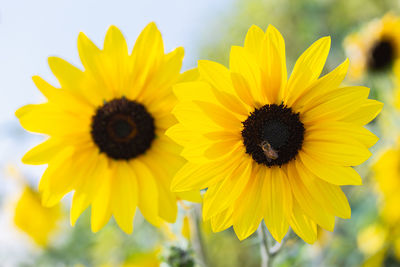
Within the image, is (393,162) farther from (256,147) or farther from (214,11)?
(214,11)

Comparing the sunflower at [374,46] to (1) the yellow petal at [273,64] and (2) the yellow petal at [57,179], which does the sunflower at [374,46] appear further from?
(2) the yellow petal at [57,179]

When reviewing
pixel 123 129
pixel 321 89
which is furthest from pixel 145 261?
pixel 321 89

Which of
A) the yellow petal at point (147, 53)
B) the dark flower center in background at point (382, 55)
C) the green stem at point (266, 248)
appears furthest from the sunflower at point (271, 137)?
Answer: the dark flower center in background at point (382, 55)

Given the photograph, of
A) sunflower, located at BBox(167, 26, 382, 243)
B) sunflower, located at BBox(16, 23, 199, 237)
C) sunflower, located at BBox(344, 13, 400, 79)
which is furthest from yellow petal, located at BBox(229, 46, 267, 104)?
sunflower, located at BBox(344, 13, 400, 79)

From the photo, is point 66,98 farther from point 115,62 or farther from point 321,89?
point 321,89

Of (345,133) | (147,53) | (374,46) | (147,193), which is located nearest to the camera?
(345,133)

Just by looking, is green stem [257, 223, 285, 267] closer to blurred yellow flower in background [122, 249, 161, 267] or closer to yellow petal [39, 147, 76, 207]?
yellow petal [39, 147, 76, 207]
